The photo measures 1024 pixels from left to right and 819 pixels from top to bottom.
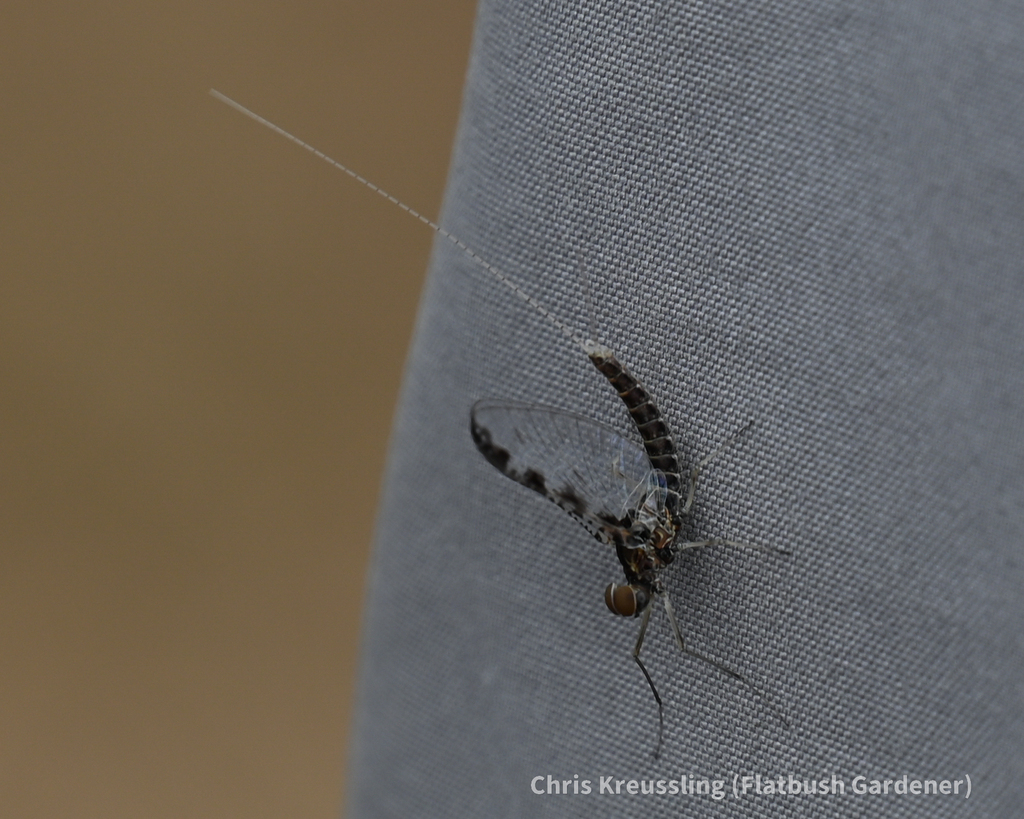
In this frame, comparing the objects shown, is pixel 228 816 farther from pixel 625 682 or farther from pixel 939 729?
pixel 939 729

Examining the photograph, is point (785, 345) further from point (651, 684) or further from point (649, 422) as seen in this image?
point (651, 684)

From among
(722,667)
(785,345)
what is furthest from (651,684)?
(785,345)

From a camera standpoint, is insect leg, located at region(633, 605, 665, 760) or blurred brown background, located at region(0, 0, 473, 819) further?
blurred brown background, located at region(0, 0, 473, 819)

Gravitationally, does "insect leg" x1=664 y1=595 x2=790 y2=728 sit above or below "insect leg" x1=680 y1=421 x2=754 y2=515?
below

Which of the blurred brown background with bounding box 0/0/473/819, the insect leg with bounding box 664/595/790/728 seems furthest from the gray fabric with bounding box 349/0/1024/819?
the blurred brown background with bounding box 0/0/473/819

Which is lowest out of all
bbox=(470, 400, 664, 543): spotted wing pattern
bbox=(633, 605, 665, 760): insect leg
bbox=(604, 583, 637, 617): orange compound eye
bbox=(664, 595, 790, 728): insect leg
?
bbox=(633, 605, 665, 760): insect leg

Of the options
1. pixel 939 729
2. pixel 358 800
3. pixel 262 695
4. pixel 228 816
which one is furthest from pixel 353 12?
pixel 939 729

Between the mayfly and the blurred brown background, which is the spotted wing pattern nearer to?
the mayfly
